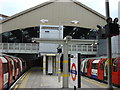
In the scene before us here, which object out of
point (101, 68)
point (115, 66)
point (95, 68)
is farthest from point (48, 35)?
point (115, 66)

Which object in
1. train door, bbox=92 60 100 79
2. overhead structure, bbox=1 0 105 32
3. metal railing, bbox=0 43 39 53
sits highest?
overhead structure, bbox=1 0 105 32

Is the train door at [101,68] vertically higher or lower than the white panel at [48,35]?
lower

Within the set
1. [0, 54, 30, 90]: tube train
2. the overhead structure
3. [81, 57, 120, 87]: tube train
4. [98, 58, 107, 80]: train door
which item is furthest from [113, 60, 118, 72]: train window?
the overhead structure

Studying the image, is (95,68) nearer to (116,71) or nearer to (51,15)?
(116,71)

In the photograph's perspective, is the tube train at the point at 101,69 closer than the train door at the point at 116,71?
No

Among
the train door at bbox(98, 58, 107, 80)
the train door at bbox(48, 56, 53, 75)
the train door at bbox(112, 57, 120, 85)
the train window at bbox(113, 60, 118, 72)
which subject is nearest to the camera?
the train door at bbox(112, 57, 120, 85)

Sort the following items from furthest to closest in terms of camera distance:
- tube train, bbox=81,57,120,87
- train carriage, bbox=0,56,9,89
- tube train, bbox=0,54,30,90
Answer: tube train, bbox=81,57,120,87 < tube train, bbox=0,54,30,90 < train carriage, bbox=0,56,9,89

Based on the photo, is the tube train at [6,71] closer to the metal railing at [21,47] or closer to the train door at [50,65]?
the train door at [50,65]

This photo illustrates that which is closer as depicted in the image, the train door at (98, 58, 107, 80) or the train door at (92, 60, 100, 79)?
the train door at (98, 58, 107, 80)

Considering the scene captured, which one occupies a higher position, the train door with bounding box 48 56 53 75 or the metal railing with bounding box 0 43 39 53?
the metal railing with bounding box 0 43 39 53

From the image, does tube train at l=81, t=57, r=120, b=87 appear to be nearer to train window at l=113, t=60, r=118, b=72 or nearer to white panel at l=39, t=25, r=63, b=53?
train window at l=113, t=60, r=118, b=72

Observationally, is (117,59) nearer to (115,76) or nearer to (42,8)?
(115,76)

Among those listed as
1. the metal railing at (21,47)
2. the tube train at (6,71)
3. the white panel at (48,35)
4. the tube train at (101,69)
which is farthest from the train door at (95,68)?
the metal railing at (21,47)

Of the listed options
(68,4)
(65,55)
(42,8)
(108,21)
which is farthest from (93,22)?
(108,21)
